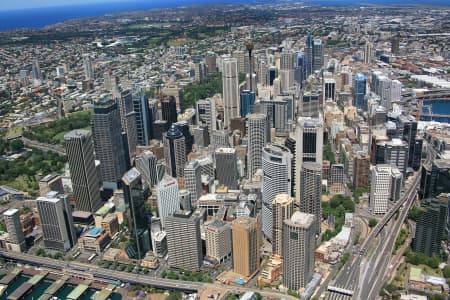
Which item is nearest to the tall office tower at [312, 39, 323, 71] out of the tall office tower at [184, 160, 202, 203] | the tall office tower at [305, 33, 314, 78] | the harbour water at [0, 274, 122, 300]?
the tall office tower at [305, 33, 314, 78]

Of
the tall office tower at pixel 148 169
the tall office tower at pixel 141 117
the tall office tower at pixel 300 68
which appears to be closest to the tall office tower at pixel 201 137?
the tall office tower at pixel 141 117

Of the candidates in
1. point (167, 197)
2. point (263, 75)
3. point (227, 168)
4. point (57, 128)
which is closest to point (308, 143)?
point (227, 168)

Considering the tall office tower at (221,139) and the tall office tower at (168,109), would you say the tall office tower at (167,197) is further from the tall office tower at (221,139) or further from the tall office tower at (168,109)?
the tall office tower at (168,109)

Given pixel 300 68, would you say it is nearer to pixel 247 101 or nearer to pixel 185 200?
pixel 247 101

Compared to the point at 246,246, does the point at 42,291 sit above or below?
below

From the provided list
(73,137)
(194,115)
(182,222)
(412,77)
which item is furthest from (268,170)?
(412,77)

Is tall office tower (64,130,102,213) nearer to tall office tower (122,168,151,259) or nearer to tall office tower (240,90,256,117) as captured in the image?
tall office tower (122,168,151,259)

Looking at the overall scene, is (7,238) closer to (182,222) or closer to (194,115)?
(182,222)
